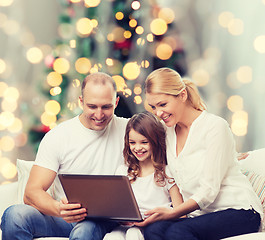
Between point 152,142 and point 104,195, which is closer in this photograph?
point 104,195

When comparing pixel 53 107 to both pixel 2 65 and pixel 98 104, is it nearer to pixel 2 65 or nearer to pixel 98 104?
pixel 2 65

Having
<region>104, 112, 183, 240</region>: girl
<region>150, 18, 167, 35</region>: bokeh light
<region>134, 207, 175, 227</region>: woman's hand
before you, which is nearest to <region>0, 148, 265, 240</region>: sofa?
<region>134, 207, 175, 227</region>: woman's hand

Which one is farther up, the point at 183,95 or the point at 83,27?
the point at 83,27

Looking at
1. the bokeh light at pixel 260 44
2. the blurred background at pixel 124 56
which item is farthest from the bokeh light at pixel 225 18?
the bokeh light at pixel 260 44

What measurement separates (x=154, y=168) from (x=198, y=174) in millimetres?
237

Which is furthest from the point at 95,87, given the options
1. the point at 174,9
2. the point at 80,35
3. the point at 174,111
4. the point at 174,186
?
the point at 174,9

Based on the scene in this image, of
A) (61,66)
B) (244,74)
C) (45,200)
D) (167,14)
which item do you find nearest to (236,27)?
(244,74)

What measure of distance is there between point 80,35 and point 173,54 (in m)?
0.66

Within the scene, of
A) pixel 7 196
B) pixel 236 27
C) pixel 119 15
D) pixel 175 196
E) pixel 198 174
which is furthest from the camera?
pixel 236 27

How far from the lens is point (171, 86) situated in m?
1.72

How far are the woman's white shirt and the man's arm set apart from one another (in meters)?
0.43

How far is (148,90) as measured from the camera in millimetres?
1757

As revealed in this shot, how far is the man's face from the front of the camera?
1.90m

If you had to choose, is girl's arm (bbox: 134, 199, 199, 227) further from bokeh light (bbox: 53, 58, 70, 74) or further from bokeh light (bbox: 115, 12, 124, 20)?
bokeh light (bbox: 53, 58, 70, 74)
